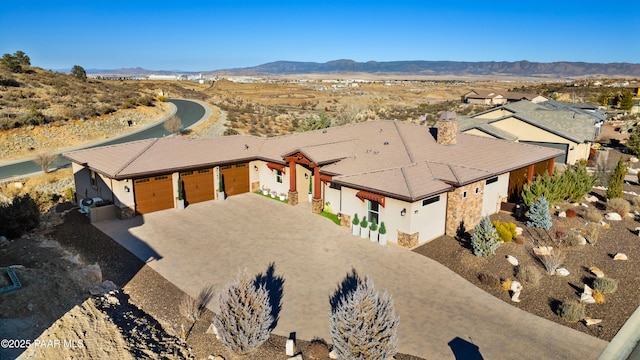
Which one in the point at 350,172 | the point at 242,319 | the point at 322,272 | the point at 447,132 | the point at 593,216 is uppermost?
the point at 447,132

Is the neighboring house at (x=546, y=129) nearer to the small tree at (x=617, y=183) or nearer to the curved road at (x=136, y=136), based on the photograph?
the small tree at (x=617, y=183)

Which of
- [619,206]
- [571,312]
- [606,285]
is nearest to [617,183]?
[619,206]

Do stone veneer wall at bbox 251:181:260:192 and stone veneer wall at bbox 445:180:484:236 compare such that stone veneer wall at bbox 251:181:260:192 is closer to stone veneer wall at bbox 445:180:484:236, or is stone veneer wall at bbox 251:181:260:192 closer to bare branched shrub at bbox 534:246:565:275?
stone veneer wall at bbox 445:180:484:236

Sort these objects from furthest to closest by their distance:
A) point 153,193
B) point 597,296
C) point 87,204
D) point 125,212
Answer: point 153,193, point 87,204, point 125,212, point 597,296

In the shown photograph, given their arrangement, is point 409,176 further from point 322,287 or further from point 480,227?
point 322,287

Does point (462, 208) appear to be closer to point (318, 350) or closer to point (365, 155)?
point (365, 155)

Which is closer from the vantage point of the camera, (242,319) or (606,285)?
(242,319)

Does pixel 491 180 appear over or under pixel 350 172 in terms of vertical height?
under
